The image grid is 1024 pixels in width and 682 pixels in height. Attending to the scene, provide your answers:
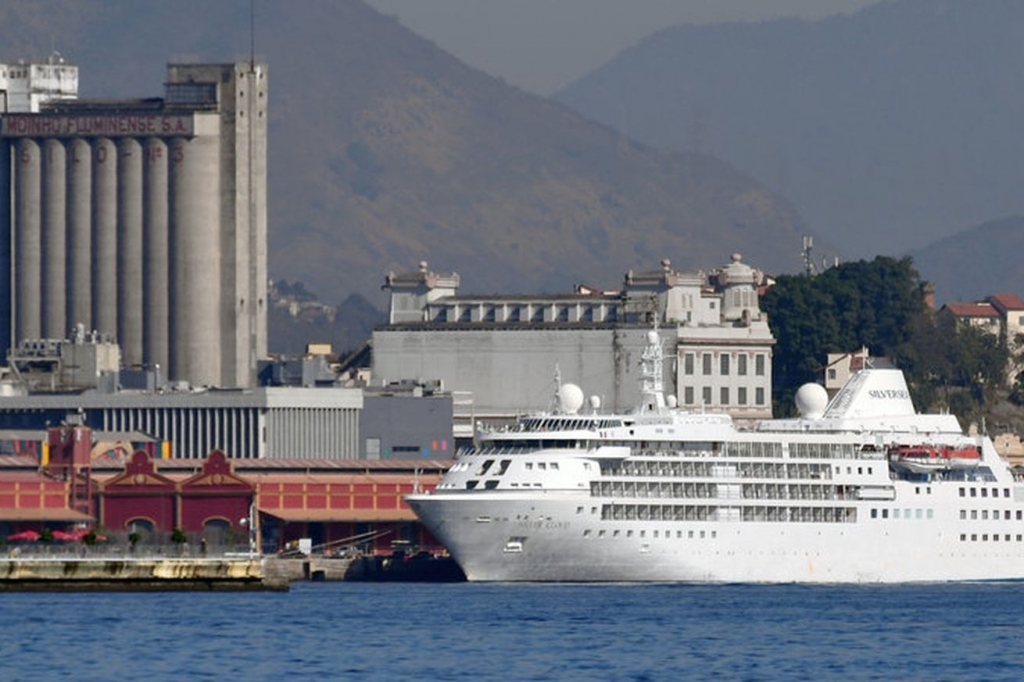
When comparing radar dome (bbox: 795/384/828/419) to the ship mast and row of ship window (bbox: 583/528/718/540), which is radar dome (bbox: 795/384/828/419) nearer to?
the ship mast

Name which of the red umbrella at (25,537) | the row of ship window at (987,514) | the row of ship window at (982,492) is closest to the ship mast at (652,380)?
the row of ship window at (982,492)

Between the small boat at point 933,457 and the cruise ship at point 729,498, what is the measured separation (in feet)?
0.20

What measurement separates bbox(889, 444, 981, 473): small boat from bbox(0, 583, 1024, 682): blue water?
11.3 metres

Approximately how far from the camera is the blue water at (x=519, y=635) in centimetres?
9956

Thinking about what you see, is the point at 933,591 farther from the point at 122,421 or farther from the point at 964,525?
the point at 122,421

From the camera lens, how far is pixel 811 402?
6166 inches

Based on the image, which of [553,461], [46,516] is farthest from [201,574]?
[46,516]

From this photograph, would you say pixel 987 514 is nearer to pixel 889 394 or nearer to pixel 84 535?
pixel 889 394

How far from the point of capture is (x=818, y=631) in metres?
115

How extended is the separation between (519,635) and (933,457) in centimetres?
4405

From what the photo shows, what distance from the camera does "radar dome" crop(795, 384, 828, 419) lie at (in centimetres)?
15625

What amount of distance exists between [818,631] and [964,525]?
3722 cm

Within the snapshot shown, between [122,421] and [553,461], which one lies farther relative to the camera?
[122,421]

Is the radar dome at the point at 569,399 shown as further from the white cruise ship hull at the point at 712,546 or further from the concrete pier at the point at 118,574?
the concrete pier at the point at 118,574
